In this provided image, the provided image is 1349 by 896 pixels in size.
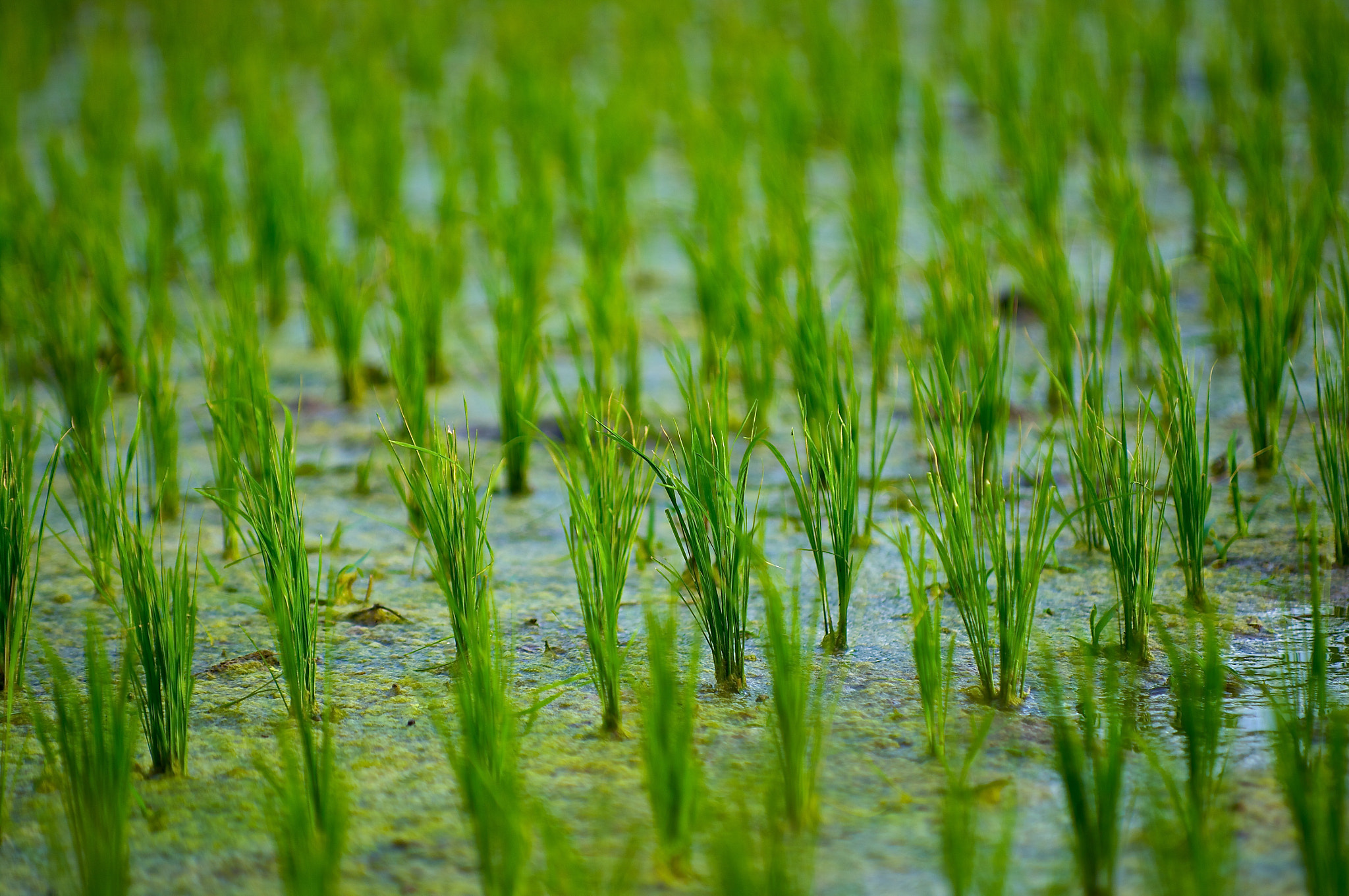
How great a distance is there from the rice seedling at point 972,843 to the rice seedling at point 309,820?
575 millimetres

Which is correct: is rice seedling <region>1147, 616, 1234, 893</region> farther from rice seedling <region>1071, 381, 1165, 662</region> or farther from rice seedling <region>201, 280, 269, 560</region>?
rice seedling <region>201, 280, 269, 560</region>

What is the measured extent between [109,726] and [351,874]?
17.9 inches

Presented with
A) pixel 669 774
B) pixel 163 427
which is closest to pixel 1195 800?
pixel 669 774

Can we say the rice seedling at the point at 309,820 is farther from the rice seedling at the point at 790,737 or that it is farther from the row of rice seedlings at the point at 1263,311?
the row of rice seedlings at the point at 1263,311

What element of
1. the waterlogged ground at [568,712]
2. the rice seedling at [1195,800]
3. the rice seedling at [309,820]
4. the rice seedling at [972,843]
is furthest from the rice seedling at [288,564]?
the rice seedling at [1195,800]

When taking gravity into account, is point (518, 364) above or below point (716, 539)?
above

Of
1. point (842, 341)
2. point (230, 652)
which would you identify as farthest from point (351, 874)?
point (842, 341)

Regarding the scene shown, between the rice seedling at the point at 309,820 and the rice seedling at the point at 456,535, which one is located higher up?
the rice seedling at the point at 456,535

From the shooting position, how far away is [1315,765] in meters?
1.20

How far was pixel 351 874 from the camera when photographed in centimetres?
120

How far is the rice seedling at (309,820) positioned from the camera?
1.07m

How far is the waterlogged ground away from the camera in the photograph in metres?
1.21

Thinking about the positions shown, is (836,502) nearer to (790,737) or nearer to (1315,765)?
(790,737)

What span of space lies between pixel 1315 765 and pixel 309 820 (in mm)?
1023
